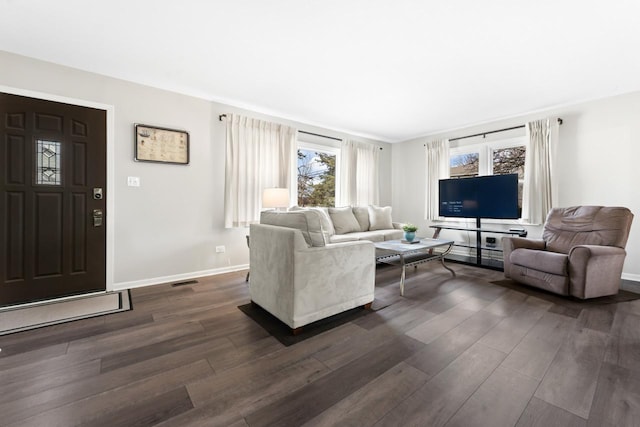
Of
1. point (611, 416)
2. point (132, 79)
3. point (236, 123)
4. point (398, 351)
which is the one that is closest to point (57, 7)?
point (132, 79)

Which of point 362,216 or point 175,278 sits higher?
point 362,216

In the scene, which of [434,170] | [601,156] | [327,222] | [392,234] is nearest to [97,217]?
[327,222]

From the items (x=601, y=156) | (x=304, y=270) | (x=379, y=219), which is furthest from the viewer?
(x=379, y=219)

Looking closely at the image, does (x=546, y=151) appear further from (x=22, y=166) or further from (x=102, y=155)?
(x=22, y=166)

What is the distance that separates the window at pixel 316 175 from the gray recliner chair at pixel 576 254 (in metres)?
2.97

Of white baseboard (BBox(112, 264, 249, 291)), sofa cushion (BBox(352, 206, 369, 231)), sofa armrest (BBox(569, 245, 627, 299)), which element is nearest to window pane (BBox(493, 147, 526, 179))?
sofa armrest (BBox(569, 245, 627, 299))

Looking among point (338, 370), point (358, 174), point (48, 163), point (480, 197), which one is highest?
point (358, 174)

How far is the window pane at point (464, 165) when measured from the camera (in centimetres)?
498

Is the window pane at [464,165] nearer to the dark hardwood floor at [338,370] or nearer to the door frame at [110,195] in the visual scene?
the dark hardwood floor at [338,370]

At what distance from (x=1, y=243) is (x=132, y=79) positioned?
211cm

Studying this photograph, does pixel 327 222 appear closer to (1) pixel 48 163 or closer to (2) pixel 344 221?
(2) pixel 344 221

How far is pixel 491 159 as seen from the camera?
15.7 ft

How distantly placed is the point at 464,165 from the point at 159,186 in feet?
16.8

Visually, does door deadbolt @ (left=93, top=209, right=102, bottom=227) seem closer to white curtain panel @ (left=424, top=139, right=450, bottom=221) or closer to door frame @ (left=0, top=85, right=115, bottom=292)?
door frame @ (left=0, top=85, right=115, bottom=292)
